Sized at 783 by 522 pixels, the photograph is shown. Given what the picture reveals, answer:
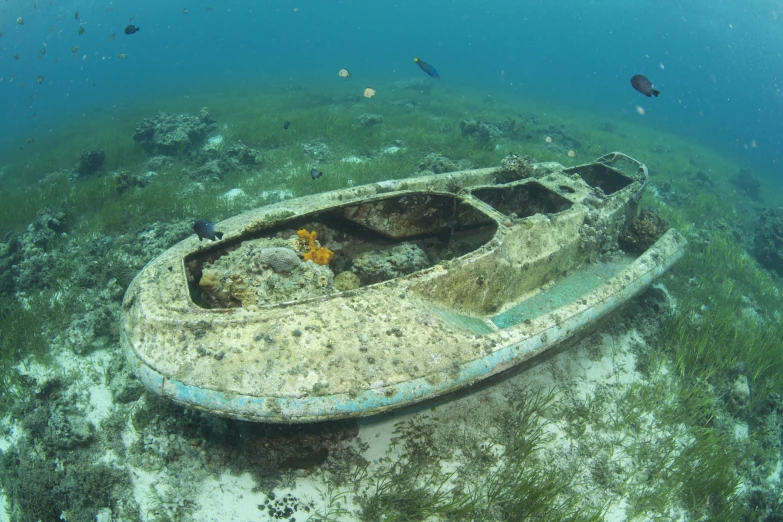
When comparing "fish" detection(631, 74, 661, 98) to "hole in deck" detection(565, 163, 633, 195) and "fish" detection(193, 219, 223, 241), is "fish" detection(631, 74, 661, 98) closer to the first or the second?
"hole in deck" detection(565, 163, 633, 195)

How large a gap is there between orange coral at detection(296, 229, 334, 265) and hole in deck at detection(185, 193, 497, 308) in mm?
11

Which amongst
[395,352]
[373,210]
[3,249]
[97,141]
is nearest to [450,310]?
[395,352]

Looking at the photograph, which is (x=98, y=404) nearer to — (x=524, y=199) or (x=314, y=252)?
(x=314, y=252)

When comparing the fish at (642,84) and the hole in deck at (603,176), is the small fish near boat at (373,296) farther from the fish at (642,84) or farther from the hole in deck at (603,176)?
the fish at (642,84)

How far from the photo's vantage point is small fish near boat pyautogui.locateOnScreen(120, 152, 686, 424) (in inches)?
109

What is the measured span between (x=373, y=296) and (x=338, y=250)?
1.87 m

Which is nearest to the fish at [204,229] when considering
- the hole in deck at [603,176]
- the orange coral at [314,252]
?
the orange coral at [314,252]

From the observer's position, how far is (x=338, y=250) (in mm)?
5109

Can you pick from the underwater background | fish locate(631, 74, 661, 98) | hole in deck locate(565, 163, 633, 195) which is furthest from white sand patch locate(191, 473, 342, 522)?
fish locate(631, 74, 661, 98)

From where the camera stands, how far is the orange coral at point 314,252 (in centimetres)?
440

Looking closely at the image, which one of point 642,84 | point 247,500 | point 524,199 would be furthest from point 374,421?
point 642,84

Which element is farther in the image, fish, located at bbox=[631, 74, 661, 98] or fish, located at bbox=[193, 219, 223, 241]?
fish, located at bbox=[631, 74, 661, 98]

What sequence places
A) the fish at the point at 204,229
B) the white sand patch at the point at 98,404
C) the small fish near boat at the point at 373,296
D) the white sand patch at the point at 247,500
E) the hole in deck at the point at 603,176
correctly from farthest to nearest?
the hole in deck at the point at 603,176, the white sand patch at the point at 98,404, the fish at the point at 204,229, the white sand patch at the point at 247,500, the small fish near boat at the point at 373,296

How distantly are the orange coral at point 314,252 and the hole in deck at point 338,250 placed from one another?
0.4 inches
